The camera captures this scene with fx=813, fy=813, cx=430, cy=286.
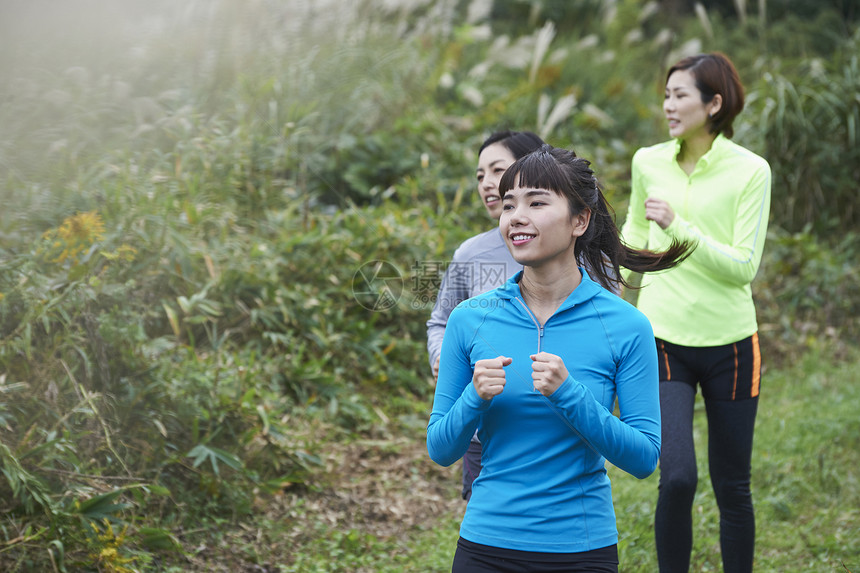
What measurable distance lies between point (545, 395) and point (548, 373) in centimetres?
6

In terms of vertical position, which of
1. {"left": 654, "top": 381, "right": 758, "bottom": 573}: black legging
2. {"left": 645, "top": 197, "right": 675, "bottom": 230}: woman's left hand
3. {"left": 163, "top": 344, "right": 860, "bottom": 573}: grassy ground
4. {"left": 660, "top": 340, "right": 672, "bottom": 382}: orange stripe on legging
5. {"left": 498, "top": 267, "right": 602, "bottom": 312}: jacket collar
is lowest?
{"left": 163, "top": 344, "right": 860, "bottom": 573}: grassy ground

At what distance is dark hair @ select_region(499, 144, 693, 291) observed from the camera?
197 centimetres

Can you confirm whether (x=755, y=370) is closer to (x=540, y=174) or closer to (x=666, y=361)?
(x=666, y=361)

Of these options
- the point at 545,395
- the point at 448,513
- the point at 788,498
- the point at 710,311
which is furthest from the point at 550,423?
the point at 788,498

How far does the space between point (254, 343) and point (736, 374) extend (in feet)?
9.65

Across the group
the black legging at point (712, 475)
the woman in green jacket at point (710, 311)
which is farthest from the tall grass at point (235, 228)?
the woman in green jacket at point (710, 311)

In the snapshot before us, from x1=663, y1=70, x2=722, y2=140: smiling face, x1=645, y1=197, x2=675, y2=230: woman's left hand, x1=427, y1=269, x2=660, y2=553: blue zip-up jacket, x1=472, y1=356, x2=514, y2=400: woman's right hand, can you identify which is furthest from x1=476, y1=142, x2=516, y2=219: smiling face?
x1=472, y1=356, x2=514, y2=400: woman's right hand

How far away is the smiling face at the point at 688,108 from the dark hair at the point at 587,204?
2.67 feet

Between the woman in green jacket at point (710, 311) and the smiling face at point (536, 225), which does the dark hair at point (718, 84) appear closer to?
the woman in green jacket at point (710, 311)

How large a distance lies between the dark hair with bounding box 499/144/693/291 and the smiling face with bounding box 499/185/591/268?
24 millimetres

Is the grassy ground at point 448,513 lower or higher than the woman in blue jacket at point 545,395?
lower

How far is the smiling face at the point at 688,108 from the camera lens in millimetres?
3082

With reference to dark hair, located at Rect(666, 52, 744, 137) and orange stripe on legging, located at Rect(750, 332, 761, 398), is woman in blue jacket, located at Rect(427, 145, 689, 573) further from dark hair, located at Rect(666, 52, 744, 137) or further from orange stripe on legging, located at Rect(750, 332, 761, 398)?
dark hair, located at Rect(666, 52, 744, 137)

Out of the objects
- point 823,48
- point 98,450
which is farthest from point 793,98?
point 98,450
